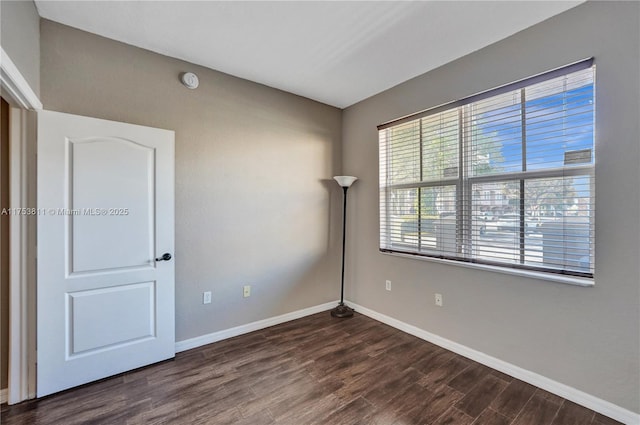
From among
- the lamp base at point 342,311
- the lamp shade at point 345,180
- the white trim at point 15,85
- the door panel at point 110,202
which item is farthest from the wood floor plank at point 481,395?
the white trim at point 15,85

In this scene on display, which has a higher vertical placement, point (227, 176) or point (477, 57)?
point (477, 57)

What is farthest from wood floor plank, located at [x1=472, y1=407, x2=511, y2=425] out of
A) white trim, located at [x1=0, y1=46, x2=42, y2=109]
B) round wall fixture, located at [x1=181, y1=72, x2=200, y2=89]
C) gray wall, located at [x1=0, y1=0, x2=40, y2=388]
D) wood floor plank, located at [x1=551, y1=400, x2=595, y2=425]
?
round wall fixture, located at [x1=181, y1=72, x2=200, y2=89]

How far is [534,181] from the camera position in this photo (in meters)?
2.09

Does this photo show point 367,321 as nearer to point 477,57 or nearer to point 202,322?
point 202,322

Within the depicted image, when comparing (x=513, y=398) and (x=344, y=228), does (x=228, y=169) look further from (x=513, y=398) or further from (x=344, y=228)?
(x=513, y=398)

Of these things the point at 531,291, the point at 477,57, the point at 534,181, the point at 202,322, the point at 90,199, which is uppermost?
the point at 477,57

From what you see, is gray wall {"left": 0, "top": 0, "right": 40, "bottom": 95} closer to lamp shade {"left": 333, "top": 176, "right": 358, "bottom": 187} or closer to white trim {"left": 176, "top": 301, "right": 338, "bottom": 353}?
white trim {"left": 176, "top": 301, "right": 338, "bottom": 353}

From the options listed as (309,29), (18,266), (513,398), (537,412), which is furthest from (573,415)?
(18,266)

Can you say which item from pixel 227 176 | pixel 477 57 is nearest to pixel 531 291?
pixel 477 57

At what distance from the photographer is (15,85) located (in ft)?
5.10

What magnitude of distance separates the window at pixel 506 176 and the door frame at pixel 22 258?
3.06m

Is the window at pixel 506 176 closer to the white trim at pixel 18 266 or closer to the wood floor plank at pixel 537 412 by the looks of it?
the wood floor plank at pixel 537 412

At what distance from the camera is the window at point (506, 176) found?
74.6 inches

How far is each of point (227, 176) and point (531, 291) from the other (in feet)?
9.13
